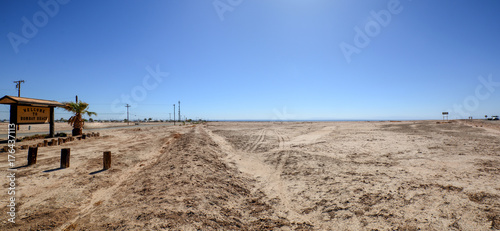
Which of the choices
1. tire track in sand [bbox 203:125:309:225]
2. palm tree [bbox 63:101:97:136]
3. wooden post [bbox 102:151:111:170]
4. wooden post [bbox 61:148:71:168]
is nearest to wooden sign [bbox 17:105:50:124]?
palm tree [bbox 63:101:97:136]

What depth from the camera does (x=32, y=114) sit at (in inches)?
631

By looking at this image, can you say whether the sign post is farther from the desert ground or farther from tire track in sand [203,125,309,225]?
tire track in sand [203,125,309,225]

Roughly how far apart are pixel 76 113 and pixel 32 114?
3410mm

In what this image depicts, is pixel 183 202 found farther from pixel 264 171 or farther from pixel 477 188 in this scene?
pixel 477 188

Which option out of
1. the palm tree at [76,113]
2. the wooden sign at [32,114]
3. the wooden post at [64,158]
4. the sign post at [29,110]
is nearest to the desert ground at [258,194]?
the wooden post at [64,158]

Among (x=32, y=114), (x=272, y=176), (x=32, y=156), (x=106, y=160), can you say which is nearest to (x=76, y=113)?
(x=32, y=114)

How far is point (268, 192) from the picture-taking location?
6594mm

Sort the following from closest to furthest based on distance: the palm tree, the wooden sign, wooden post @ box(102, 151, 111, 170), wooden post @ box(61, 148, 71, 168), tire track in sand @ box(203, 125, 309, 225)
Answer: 1. tire track in sand @ box(203, 125, 309, 225)
2. wooden post @ box(61, 148, 71, 168)
3. wooden post @ box(102, 151, 111, 170)
4. the wooden sign
5. the palm tree

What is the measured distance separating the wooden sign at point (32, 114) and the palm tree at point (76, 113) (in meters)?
1.70

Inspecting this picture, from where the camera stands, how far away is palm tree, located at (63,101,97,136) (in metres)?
18.8

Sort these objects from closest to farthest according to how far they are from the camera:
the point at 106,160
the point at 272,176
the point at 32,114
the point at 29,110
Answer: the point at 106,160
the point at 272,176
the point at 29,110
the point at 32,114

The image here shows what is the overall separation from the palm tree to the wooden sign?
1699mm

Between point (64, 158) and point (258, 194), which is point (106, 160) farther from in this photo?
point (258, 194)

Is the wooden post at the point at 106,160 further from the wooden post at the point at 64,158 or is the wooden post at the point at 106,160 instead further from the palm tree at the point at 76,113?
the palm tree at the point at 76,113
